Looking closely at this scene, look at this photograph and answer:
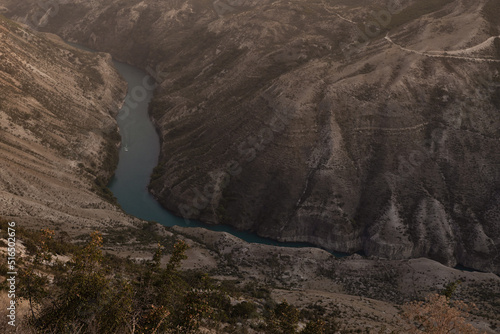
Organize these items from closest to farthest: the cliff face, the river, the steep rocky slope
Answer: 1. the steep rocky slope
2. the cliff face
3. the river

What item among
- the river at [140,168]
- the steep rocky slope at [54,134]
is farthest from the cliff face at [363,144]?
the steep rocky slope at [54,134]

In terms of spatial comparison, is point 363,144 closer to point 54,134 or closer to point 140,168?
point 140,168

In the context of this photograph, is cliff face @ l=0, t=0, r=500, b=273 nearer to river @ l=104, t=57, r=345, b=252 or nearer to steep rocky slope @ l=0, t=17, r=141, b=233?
river @ l=104, t=57, r=345, b=252

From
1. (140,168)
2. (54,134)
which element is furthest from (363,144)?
(54,134)

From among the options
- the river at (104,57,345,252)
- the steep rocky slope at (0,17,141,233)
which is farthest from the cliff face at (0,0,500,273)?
the steep rocky slope at (0,17,141,233)

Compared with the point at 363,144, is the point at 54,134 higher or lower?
lower

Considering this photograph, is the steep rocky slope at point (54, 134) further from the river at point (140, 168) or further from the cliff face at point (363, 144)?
the cliff face at point (363, 144)
